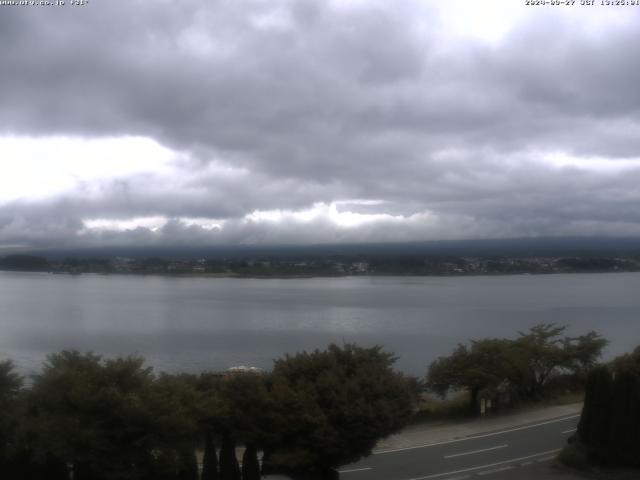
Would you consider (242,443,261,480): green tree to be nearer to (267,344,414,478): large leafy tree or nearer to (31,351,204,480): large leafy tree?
(267,344,414,478): large leafy tree

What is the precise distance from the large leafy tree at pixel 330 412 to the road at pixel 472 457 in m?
2.39

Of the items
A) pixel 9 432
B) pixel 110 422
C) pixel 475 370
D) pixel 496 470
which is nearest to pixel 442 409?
pixel 475 370

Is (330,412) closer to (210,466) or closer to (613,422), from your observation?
(210,466)

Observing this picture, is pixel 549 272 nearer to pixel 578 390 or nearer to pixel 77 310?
pixel 77 310

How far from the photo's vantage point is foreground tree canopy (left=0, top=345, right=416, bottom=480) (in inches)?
473

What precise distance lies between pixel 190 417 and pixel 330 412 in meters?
2.79

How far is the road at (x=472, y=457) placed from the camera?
16.1 m

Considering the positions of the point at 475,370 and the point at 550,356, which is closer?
the point at 475,370

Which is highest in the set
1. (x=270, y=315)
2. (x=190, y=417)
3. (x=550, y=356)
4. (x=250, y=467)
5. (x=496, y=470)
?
(x=190, y=417)

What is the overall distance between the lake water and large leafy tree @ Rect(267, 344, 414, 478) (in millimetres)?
20142

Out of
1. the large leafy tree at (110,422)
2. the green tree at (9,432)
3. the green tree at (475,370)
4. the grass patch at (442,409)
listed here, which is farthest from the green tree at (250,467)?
the green tree at (475,370)

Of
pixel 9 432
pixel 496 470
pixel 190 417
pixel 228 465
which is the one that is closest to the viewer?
pixel 9 432

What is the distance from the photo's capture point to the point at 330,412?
13.9 meters

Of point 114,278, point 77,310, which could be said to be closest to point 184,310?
point 77,310
